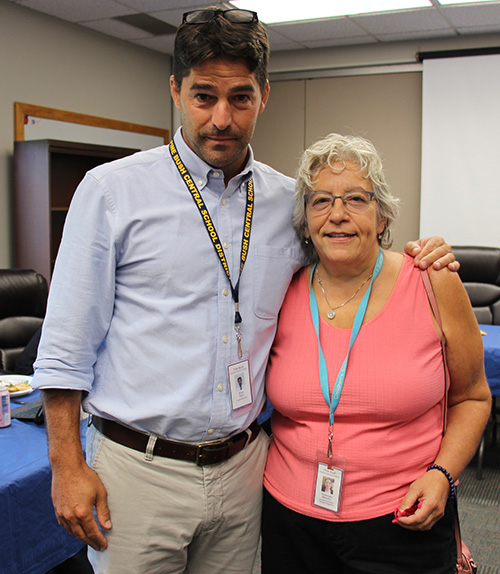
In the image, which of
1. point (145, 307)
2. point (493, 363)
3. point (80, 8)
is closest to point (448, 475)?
point (145, 307)

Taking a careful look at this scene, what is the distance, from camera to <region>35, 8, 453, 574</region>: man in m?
1.25

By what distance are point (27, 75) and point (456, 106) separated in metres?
3.91

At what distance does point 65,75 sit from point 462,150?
375 centimetres

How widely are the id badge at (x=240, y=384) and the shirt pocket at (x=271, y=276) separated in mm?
128

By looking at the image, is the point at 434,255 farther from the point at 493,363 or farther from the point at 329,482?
the point at 493,363

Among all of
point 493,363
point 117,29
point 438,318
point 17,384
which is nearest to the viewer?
point 438,318

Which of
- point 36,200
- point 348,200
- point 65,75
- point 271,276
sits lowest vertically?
point 271,276

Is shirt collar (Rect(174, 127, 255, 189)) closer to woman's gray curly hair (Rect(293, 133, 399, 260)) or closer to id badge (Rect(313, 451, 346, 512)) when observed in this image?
woman's gray curly hair (Rect(293, 133, 399, 260))

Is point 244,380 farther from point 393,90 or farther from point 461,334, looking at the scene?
point 393,90

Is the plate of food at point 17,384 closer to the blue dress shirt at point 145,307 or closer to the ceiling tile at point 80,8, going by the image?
the blue dress shirt at point 145,307

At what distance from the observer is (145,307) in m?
1.30

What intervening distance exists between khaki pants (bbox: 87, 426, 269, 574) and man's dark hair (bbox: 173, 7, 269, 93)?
2.81 feet

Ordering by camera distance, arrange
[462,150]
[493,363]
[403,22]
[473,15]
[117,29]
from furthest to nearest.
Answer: [462,150], [117,29], [403,22], [473,15], [493,363]

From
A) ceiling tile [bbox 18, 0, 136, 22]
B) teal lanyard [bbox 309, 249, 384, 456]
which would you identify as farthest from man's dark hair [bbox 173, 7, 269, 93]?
ceiling tile [bbox 18, 0, 136, 22]
